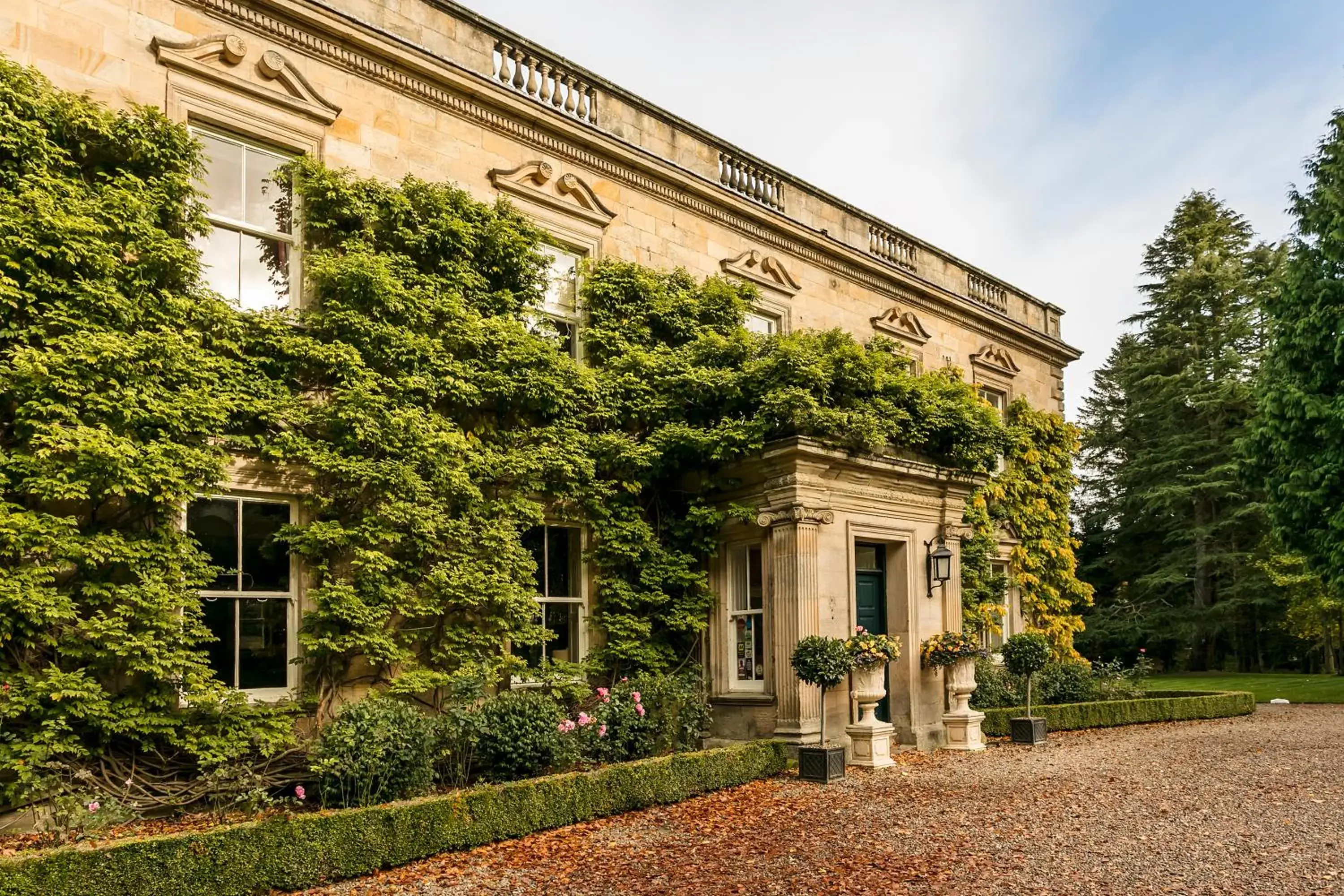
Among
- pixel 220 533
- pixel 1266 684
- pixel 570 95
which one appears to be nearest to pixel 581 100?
pixel 570 95

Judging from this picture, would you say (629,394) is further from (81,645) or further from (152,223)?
(81,645)

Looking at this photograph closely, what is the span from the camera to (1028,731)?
13.4m

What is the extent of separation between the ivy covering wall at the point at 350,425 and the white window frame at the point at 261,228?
167 mm

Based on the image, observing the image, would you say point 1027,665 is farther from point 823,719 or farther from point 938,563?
point 823,719

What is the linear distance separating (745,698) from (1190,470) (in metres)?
29.6

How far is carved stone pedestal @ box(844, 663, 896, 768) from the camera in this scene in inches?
439

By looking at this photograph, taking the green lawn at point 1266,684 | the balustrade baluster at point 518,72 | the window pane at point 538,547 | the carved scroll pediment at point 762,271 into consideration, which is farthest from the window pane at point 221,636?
the green lawn at point 1266,684

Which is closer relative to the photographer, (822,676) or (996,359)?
(822,676)

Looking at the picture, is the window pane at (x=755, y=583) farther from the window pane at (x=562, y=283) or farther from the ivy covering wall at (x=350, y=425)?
the window pane at (x=562, y=283)

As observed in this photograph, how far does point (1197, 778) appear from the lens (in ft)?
34.0

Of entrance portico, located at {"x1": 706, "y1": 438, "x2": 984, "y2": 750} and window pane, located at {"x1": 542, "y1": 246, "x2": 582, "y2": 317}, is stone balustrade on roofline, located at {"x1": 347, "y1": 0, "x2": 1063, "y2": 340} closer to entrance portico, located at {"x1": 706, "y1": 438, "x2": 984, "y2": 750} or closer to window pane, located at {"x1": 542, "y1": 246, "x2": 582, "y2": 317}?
window pane, located at {"x1": 542, "y1": 246, "x2": 582, "y2": 317}

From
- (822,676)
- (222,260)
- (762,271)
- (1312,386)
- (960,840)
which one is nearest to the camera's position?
(960,840)

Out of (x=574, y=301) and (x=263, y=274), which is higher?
(x=574, y=301)

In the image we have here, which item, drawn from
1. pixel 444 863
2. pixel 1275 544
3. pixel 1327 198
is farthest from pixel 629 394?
pixel 1275 544
